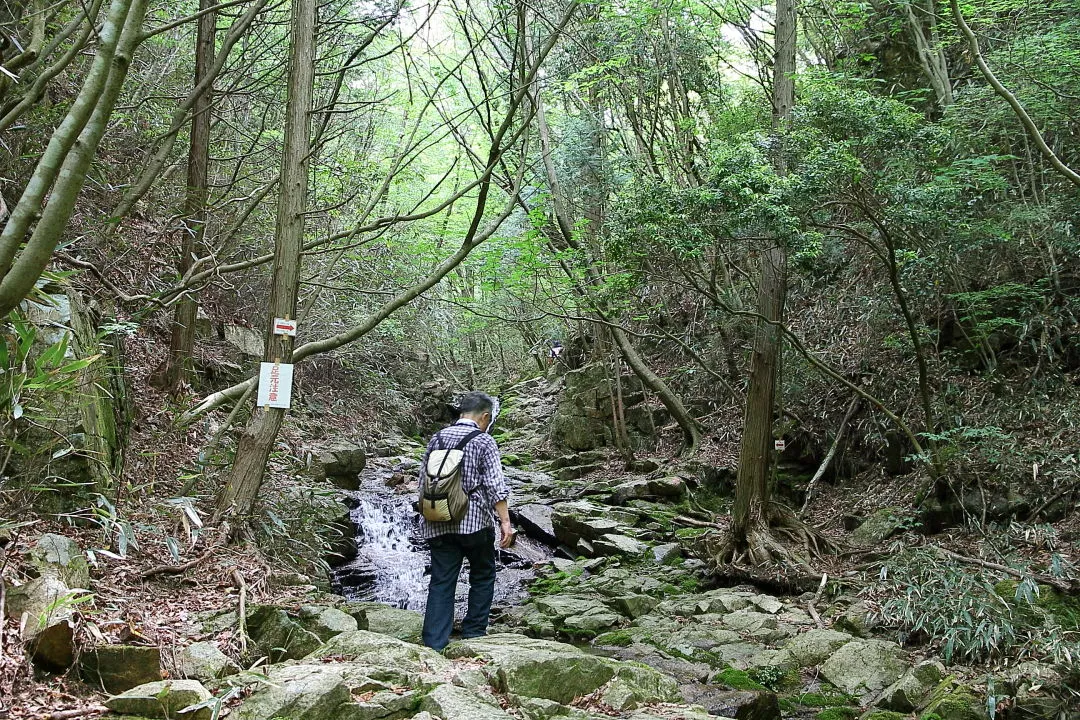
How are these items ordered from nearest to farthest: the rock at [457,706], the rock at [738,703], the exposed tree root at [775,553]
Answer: the rock at [457,706]
the rock at [738,703]
the exposed tree root at [775,553]

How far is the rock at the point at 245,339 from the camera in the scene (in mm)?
11375

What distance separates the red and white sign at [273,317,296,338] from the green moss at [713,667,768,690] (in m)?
4.32

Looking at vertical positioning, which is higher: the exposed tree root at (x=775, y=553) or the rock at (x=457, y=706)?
the rock at (x=457, y=706)

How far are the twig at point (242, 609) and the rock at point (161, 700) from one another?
95 centimetres

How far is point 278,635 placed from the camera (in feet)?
14.1

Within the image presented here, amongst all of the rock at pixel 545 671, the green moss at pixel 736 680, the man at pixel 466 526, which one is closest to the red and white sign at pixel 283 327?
the man at pixel 466 526

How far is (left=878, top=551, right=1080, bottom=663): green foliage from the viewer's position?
200 inches

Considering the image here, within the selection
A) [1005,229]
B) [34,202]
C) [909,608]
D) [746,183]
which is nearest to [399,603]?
[909,608]

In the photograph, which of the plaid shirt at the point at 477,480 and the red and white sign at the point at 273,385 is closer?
the plaid shirt at the point at 477,480

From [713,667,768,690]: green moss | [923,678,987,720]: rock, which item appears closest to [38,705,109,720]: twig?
[713,667,768,690]: green moss

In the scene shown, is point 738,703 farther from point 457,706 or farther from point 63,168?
point 63,168

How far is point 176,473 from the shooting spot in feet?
20.6

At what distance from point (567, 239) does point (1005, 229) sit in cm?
704

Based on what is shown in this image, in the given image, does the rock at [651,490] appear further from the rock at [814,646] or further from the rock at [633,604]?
the rock at [814,646]
